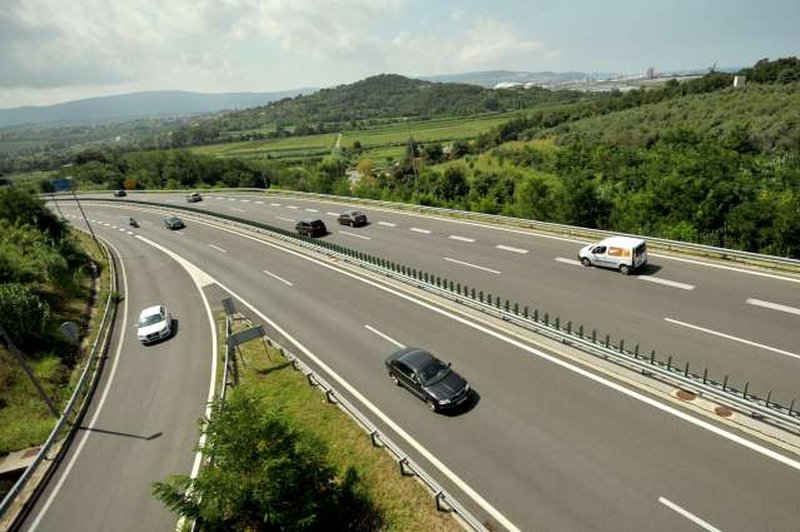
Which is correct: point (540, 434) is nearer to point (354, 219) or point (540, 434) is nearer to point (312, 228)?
point (312, 228)

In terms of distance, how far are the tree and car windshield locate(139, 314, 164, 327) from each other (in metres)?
18.4

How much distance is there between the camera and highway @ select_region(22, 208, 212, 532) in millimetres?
14133

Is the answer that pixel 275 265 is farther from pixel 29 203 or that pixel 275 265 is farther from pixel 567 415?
pixel 29 203

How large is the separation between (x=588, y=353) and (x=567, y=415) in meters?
3.99

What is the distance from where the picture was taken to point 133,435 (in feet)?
59.1

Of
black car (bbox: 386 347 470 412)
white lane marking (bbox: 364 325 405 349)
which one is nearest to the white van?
white lane marking (bbox: 364 325 405 349)

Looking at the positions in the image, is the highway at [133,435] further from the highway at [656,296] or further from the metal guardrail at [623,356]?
the highway at [656,296]

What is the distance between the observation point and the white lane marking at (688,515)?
413 inches

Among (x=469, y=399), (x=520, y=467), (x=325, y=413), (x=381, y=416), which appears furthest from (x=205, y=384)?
(x=520, y=467)

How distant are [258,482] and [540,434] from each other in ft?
29.0

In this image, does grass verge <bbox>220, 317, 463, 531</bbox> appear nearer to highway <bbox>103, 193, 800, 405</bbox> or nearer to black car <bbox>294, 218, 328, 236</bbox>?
highway <bbox>103, 193, 800, 405</bbox>

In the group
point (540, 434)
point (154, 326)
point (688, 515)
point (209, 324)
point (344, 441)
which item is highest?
point (688, 515)

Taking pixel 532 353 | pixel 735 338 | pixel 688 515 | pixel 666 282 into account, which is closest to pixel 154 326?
pixel 532 353

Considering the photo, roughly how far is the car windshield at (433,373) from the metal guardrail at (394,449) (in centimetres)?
252
